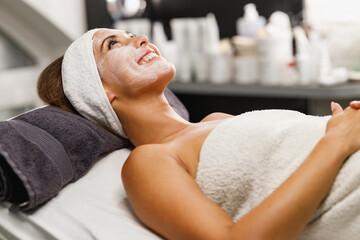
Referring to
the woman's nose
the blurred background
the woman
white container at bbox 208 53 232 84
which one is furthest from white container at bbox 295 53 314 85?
the woman's nose

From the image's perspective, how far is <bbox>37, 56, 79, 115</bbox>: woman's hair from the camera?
4.93 feet

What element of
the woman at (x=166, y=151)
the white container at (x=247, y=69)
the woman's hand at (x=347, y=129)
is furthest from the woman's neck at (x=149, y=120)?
the white container at (x=247, y=69)

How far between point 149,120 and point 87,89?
7.7 inches

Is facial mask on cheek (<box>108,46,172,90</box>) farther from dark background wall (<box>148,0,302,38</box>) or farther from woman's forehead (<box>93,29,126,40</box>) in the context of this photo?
dark background wall (<box>148,0,302,38</box>)

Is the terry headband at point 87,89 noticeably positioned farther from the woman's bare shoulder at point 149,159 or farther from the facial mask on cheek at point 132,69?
the woman's bare shoulder at point 149,159

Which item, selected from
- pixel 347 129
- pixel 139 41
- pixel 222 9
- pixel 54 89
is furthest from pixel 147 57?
pixel 222 9

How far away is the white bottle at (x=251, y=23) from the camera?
9.02 ft

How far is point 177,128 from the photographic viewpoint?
143cm

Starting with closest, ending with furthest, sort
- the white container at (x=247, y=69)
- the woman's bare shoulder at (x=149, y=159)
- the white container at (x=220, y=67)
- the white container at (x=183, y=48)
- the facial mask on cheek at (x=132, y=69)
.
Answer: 1. the woman's bare shoulder at (x=149, y=159)
2. the facial mask on cheek at (x=132, y=69)
3. the white container at (x=247, y=69)
4. the white container at (x=220, y=67)
5. the white container at (x=183, y=48)

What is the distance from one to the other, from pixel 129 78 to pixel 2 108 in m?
1.95

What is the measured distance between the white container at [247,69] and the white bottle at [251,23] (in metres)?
0.16

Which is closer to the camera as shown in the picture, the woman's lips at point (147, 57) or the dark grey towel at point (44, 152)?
the dark grey towel at point (44, 152)

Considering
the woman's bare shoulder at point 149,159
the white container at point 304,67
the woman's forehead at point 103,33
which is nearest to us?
the woman's bare shoulder at point 149,159

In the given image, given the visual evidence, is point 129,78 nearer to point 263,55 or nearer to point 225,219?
point 225,219
